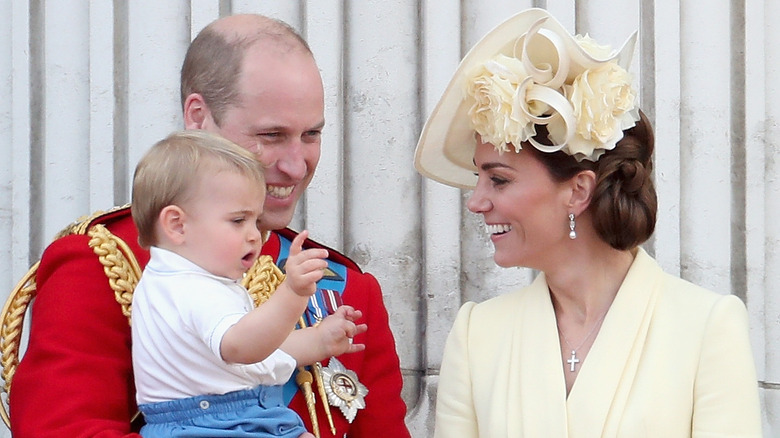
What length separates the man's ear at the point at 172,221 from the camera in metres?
2.23

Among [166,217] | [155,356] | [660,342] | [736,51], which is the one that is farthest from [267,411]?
[736,51]

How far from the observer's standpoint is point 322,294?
9.09 ft


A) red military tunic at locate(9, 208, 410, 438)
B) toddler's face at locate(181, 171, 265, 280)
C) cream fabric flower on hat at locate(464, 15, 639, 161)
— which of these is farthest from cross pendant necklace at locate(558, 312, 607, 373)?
toddler's face at locate(181, 171, 265, 280)

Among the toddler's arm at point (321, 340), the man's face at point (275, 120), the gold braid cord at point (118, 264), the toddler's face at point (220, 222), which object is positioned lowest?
the toddler's arm at point (321, 340)

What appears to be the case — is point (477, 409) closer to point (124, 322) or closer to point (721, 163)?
point (124, 322)

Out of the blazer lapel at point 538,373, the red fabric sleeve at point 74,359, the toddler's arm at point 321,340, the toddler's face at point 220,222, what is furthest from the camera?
the blazer lapel at point 538,373

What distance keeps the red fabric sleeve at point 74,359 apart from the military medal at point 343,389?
441mm

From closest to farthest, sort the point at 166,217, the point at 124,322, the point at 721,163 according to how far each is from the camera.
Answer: the point at 166,217 < the point at 124,322 < the point at 721,163

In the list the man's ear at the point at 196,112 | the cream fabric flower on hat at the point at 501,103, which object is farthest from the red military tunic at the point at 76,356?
the cream fabric flower on hat at the point at 501,103

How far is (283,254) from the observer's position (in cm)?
282

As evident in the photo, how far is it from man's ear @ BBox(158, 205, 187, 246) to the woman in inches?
28.6

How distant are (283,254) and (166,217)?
623 mm

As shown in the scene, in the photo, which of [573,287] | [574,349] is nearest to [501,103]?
[573,287]

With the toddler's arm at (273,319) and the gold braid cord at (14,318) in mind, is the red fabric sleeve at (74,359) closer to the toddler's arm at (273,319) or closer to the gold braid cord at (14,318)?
the gold braid cord at (14,318)
